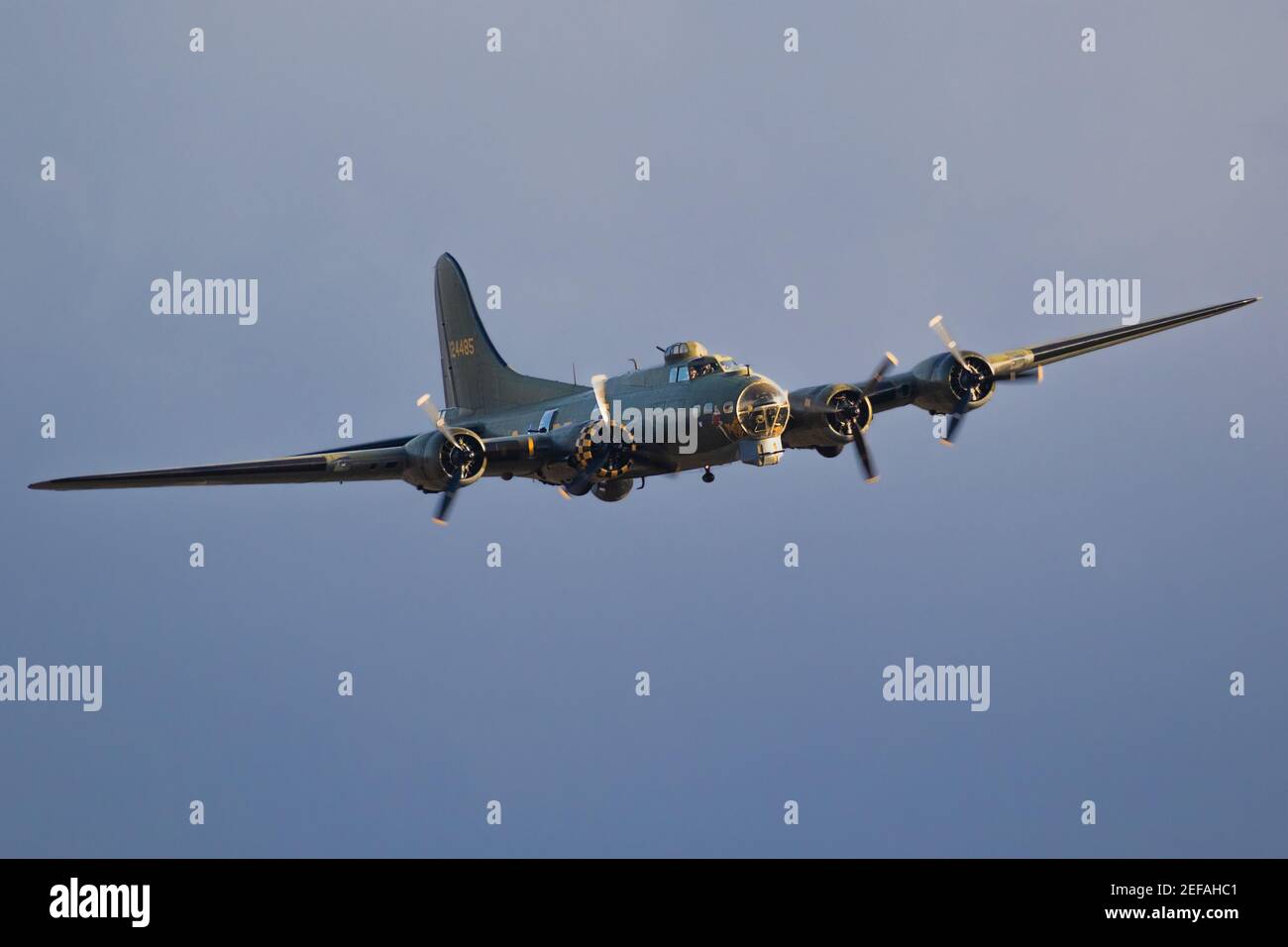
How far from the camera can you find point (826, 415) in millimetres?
49531

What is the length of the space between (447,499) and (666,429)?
589cm

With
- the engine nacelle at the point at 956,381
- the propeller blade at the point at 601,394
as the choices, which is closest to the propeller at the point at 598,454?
the propeller blade at the point at 601,394

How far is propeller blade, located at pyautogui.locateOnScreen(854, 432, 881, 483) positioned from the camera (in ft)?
166

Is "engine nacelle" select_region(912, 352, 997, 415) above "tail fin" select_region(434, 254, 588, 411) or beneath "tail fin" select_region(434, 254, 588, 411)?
beneath

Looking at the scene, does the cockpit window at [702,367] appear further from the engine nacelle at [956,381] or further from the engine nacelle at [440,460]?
the engine nacelle at [956,381]

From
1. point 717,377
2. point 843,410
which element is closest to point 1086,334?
point 843,410

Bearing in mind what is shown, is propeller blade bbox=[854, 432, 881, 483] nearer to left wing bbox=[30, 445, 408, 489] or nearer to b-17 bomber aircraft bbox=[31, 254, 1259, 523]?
b-17 bomber aircraft bbox=[31, 254, 1259, 523]

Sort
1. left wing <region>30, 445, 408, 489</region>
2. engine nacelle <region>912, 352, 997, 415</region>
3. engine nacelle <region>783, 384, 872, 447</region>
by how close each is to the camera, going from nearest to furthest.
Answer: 1. left wing <region>30, 445, 408, 489</region>
2. engine nacelle <region>783, 384, 872, 447</region>
3. engine nacelle <region>912, 352, 997, 415</region>

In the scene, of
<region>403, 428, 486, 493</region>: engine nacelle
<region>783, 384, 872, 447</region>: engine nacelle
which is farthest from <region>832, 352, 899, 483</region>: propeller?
<region>403, 428, 486, 493</region>: engine nacelle

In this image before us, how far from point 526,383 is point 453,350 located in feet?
15.3

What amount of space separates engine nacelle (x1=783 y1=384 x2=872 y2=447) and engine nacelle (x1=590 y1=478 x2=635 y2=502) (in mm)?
4517

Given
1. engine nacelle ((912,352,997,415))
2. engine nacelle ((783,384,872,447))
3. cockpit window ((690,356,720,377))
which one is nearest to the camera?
cockpit window ((690,356,720,377))
